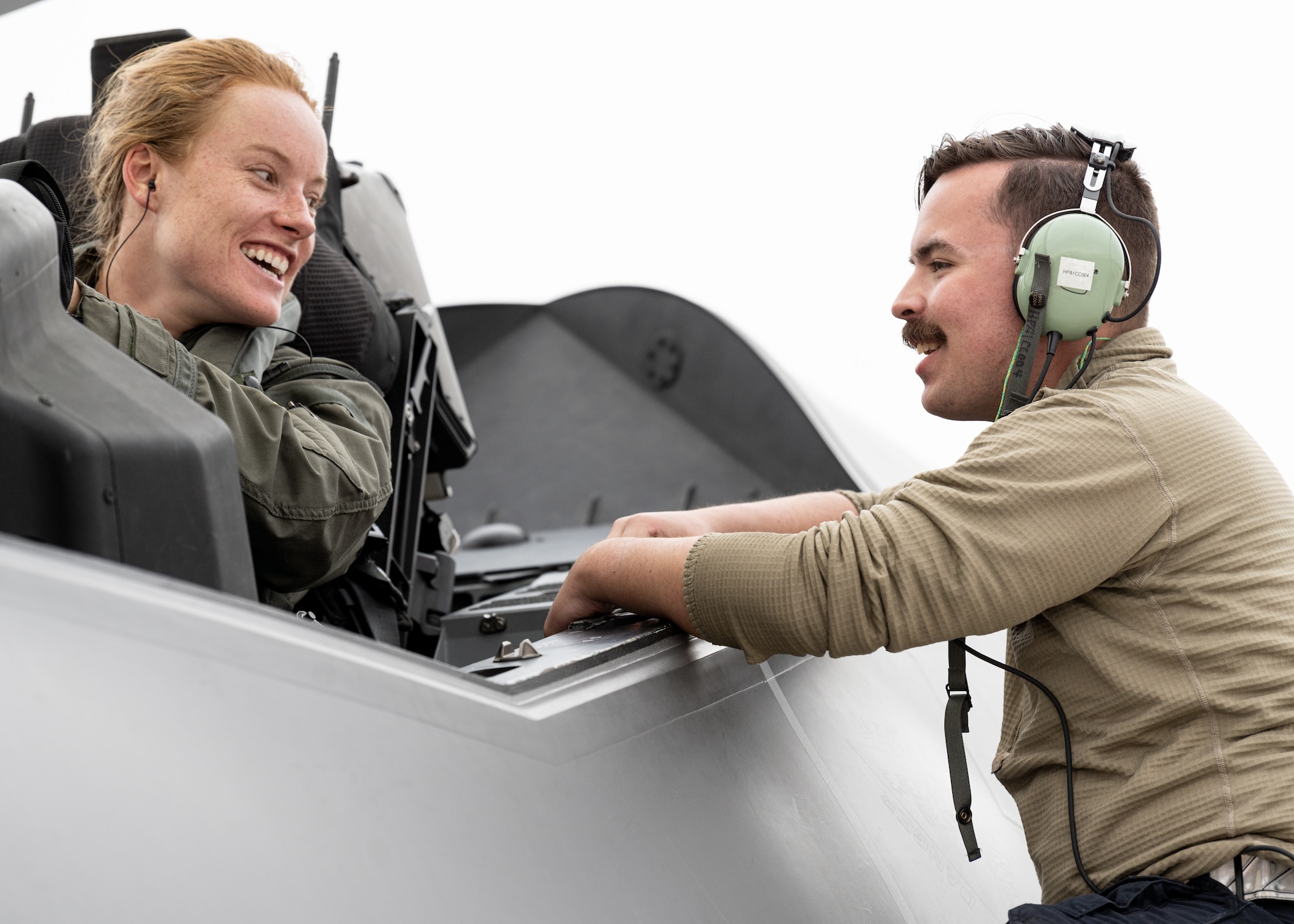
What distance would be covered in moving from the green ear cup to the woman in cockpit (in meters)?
0.62

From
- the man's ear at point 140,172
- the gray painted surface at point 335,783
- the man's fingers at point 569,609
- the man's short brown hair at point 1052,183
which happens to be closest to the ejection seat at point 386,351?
the man's ear at point 140,172

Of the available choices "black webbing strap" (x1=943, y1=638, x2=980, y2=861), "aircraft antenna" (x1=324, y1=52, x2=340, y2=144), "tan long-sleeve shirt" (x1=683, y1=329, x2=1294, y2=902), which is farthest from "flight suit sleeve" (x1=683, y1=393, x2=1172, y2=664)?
"aircraft antenna" (x1=324, y1=52, x2=340, y2=144)

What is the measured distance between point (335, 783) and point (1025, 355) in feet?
2.27

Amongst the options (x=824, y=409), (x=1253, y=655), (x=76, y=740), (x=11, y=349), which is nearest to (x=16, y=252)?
(x=11, y=349)

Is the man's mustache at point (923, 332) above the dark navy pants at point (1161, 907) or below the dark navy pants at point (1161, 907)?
above

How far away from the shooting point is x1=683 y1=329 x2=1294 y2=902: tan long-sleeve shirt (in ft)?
2.67

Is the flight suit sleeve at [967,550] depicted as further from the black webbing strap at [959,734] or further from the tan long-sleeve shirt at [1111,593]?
the black webbing strap at [959,734]

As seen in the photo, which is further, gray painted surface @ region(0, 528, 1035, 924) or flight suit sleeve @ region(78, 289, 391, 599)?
flight suit sleeve @ region(78, 289, 391, 599)

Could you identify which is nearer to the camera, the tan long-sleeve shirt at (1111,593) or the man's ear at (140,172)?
the tan long-sleeve shirt at (1111,593)

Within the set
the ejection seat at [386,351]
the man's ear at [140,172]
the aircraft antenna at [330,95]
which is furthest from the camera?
the aircraft antenna at [330,95]

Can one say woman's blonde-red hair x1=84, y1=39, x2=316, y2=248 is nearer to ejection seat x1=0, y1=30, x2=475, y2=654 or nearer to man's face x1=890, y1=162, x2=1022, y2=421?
ejection seat x1=0, y1=30, x2=475, y2=654

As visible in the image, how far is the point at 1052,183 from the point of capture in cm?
102

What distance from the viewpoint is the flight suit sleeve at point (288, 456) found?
2.82 feet

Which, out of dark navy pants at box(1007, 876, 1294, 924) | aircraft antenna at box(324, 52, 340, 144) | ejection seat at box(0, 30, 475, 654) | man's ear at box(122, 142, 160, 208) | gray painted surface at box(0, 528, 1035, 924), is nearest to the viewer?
gray painted surface at box(0, 528, 1035, 924)
